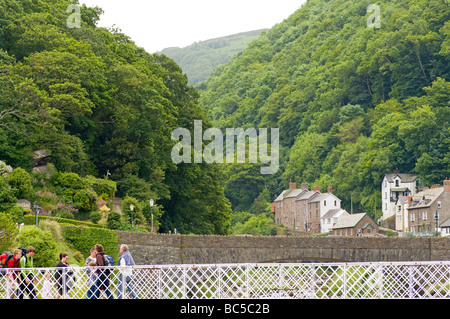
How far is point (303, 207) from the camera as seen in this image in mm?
129250

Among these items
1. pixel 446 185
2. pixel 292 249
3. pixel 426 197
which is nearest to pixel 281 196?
pixel 426 197

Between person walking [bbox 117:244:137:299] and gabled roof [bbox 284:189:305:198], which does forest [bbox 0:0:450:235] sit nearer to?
gabled roof [bbox 284:189:305:198]

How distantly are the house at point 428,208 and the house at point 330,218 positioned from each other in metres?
10.4

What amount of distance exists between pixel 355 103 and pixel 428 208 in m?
37.5

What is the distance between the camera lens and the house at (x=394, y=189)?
115 meters

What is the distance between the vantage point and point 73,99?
5012 cm

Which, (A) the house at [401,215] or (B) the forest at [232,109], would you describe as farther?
(A) the house at [401,215]

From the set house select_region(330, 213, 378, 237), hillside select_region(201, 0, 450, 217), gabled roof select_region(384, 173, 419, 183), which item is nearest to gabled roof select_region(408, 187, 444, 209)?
gabled roof select_region(384, 173, 419, 183)

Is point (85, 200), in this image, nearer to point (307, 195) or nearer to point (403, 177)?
point (403, 177)

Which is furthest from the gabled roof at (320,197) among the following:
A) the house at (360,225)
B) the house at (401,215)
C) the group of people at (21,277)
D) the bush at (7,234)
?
the group of people at (21,277)

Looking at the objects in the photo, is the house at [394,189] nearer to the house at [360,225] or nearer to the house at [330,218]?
the house at [330,218]

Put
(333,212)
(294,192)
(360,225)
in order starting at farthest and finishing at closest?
1. (294,192)
2. (333,212)
3. (360,225)

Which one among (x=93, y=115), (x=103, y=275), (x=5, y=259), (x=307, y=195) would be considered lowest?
(x=103, y=275)
